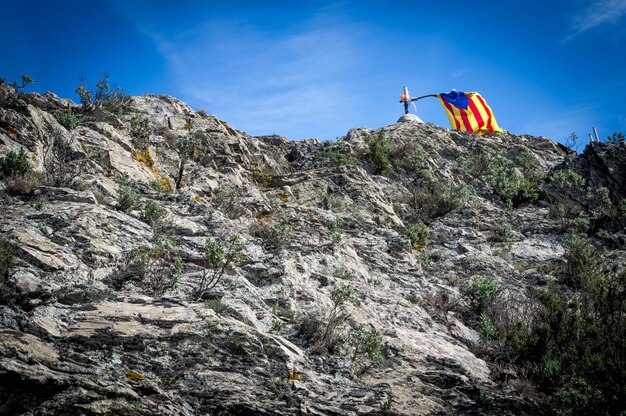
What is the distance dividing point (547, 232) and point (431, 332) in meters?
10.4

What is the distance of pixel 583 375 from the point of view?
21.7ft

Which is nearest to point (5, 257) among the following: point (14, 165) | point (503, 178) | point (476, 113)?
point (14, 165)

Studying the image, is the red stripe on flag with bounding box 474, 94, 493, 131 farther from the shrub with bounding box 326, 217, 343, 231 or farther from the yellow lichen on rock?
the yellow lichen on rock

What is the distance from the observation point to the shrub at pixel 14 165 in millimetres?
9086

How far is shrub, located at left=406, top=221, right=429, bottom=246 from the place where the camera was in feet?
49.1

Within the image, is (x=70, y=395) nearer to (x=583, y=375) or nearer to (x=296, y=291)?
(x=296, y=291)

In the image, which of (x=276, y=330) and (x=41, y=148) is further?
(x=41, y=148)

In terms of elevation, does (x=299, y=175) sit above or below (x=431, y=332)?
above

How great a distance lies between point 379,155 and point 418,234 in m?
5.95

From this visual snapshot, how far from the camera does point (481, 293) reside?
1145cm

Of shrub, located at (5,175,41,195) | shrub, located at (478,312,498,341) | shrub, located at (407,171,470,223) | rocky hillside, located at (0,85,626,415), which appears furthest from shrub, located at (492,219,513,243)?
shrub, located at (5,175,41,195)

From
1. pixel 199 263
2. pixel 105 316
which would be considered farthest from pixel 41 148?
pixel 105 316

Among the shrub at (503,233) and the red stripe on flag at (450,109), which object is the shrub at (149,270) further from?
the red stripe on flag at (450,109)

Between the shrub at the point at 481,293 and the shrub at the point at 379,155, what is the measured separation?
9.04 metres
